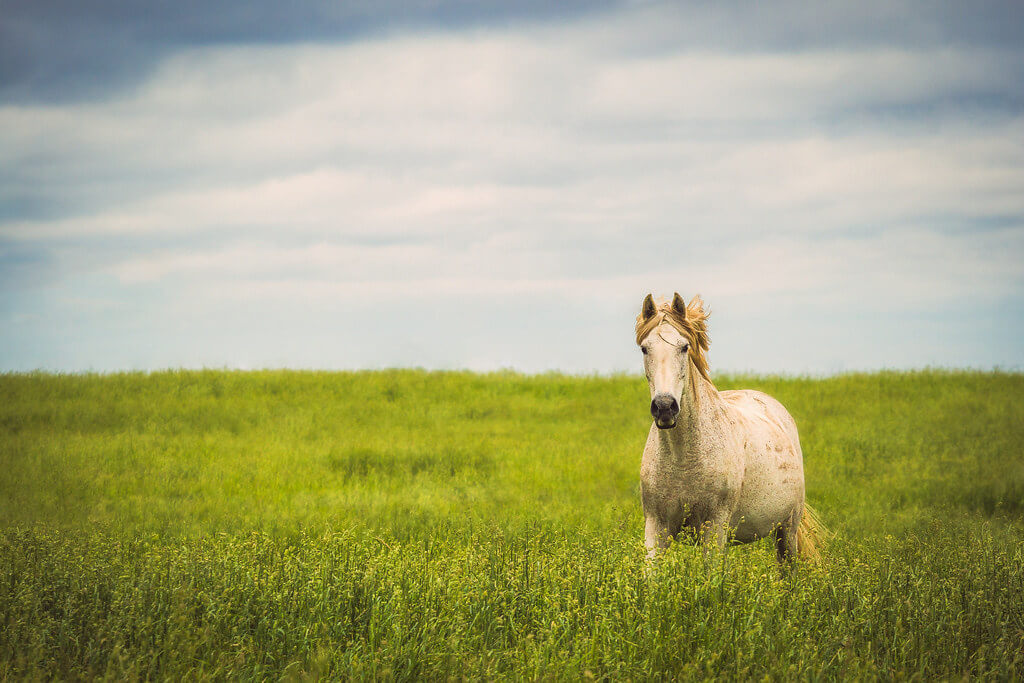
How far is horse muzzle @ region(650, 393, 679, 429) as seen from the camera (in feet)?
15.8

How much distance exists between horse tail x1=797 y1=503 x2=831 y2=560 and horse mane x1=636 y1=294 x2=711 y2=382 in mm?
2425

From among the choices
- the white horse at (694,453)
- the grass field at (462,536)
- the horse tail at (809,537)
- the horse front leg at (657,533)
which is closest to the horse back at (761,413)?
the white horse at (694,453)

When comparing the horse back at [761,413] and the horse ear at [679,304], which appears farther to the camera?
the horse back at [761,413]

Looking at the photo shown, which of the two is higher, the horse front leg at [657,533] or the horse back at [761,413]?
the horse back at [761,413]

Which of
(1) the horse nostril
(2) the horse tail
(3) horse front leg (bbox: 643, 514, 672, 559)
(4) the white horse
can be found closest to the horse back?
(4) the white horse

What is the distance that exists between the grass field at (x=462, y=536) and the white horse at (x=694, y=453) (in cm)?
43

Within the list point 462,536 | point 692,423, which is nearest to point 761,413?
point 692,423

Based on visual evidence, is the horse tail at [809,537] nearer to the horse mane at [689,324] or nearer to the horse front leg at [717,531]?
the horse front leg at [717,531]

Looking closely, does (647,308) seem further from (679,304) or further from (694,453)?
(694,453)

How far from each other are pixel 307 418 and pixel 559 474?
6.53 m

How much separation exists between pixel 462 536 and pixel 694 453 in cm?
343

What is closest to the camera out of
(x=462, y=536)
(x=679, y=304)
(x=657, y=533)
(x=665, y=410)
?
(x=665, y=410)

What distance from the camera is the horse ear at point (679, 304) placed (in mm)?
5315

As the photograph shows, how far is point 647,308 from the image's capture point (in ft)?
17.8
